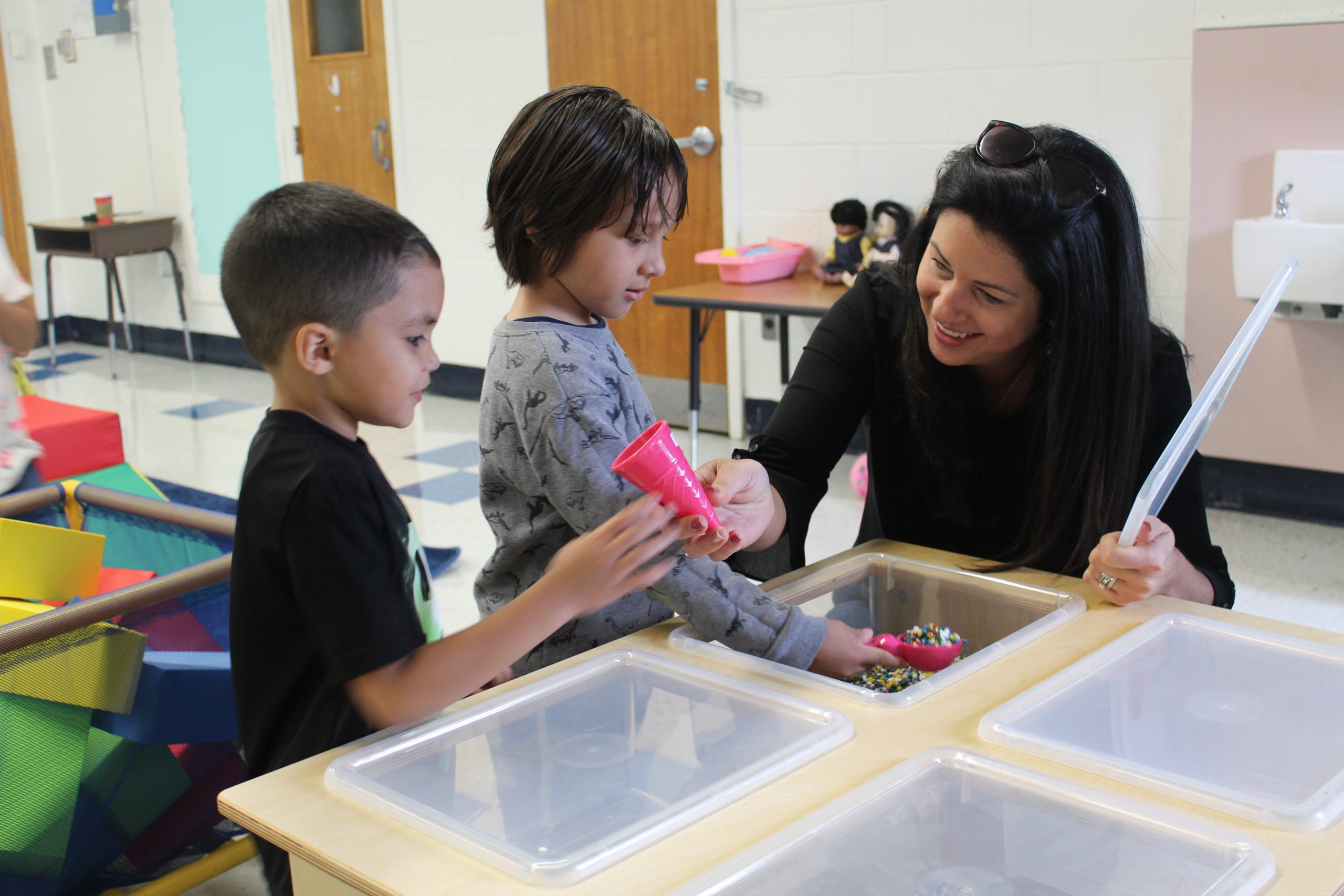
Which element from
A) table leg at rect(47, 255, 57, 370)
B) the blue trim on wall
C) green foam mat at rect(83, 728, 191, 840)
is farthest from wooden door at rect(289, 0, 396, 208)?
green foam mat at rect(83, 728, 191, 840)

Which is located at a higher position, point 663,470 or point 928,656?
point 663,470

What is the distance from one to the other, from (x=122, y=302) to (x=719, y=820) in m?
6.05

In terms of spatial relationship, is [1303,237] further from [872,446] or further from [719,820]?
[719,820]

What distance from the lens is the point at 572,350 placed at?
115cm

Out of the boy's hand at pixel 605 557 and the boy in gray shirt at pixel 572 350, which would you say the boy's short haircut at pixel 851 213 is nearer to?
the boy in gray shirt at pixel 572 350

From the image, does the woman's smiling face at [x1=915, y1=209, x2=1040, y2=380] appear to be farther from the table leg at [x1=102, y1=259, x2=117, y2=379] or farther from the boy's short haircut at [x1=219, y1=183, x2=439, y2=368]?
the table leg at [x1=102, y1=259, x2=117, y2=379]

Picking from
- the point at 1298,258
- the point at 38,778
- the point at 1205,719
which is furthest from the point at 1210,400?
the point at 1298,258

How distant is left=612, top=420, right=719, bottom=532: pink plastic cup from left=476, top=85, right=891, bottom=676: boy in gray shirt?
0.16 m

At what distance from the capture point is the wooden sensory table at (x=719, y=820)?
0.68 meters

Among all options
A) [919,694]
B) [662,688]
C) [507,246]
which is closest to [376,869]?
[662,688]

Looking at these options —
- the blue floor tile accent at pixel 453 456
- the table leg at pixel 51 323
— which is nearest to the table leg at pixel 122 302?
the table leg at pixel 51 323

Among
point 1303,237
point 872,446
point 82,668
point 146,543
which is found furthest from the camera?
point 1303,237

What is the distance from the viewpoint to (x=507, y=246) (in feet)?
4.02

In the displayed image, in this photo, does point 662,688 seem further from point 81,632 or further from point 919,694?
point 81,632
